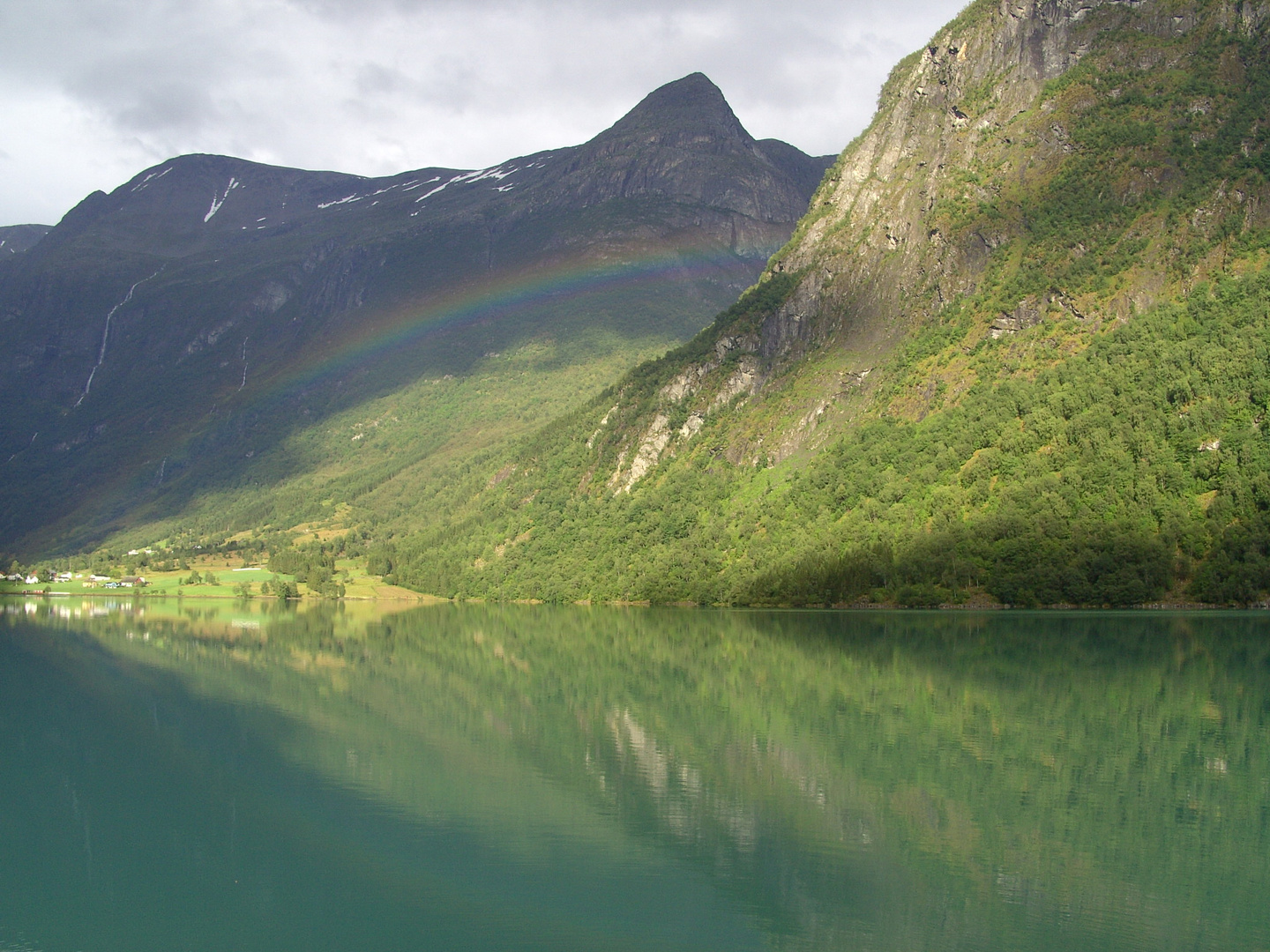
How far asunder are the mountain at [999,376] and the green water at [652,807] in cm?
5215

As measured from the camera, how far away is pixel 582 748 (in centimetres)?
3784

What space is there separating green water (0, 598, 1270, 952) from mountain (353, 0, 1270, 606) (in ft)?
171

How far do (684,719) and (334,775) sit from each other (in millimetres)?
15027

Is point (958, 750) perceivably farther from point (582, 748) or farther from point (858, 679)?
point (858, 679)

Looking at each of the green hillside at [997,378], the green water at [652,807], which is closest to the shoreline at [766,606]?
the green hillside at [997,378]

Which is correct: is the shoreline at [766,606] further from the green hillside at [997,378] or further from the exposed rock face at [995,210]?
the exposed rock face at [995,210]

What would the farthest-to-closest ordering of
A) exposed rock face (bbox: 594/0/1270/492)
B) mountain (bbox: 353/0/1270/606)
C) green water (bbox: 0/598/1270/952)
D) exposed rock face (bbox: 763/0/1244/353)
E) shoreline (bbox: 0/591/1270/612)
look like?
exposed rock face (bbox: 763/0/1244/353)
exposed rock face (bbox: 594/0/1270/492)
mountain (bbox: 353/0/1270/606)
shoreline (bbox: 0/591/1270/612)
green water (bbox: 0/598/1270/952)

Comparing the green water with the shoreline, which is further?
the shoreline

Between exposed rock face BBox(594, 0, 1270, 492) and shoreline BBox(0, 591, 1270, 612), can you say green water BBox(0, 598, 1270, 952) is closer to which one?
shoreline BBox(0, 591, 1270, 612)

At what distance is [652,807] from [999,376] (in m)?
127

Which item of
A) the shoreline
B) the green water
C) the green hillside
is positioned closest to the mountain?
the green hillside

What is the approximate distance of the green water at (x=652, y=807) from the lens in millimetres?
21031

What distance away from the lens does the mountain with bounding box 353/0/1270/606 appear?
112 m

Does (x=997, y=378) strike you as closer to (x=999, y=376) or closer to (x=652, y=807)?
(x=999, y=376)
